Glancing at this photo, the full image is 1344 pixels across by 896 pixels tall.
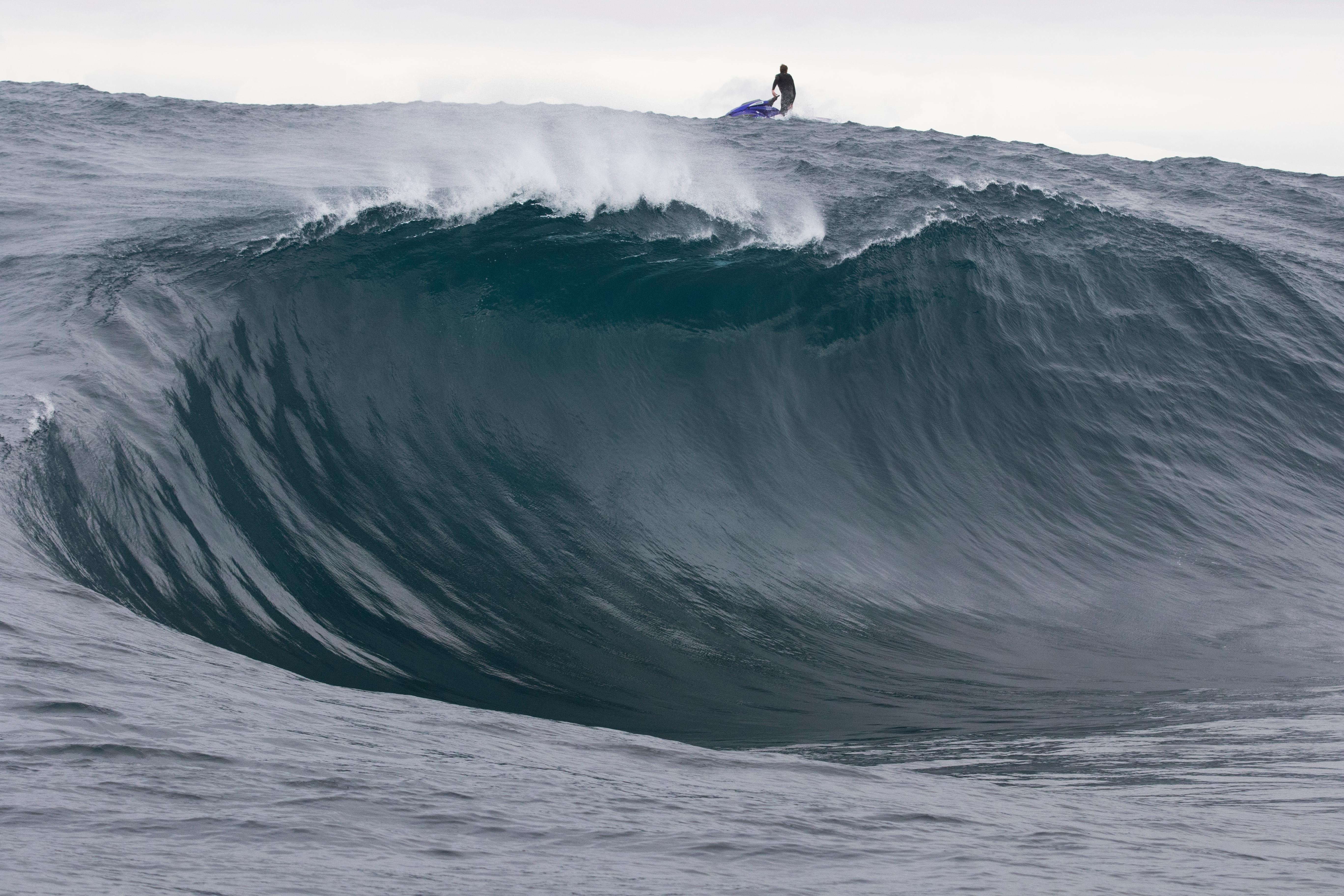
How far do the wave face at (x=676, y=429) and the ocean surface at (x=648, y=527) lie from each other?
0.16 ft

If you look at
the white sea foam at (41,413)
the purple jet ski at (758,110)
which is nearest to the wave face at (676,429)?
the white sea foam at (41,413)

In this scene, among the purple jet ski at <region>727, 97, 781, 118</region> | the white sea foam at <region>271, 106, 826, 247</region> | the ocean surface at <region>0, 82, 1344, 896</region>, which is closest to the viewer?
the ocean surface at <region>0, 82, 1344, 896</region>

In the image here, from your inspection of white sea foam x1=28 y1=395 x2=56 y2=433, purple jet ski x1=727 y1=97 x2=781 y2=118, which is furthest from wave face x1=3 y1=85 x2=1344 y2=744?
purple jet ski x1=727 y1=97 x2=781 y2=118

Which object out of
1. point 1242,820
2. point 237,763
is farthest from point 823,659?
point 237,763

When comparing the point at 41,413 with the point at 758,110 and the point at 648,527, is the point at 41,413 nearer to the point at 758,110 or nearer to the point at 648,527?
the point at 648,527

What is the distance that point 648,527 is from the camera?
8.70 m

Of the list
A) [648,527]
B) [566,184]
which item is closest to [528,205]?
[566,184]

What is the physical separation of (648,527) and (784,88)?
1809 centimetres

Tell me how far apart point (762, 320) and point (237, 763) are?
28.5ft

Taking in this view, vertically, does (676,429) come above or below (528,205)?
below

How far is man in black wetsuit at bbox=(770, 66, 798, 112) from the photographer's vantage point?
80.4ft

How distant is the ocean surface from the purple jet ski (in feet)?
25.9

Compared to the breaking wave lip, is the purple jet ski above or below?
above

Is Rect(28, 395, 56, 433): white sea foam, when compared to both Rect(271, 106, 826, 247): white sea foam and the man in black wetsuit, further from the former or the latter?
the man in black wetsuit
